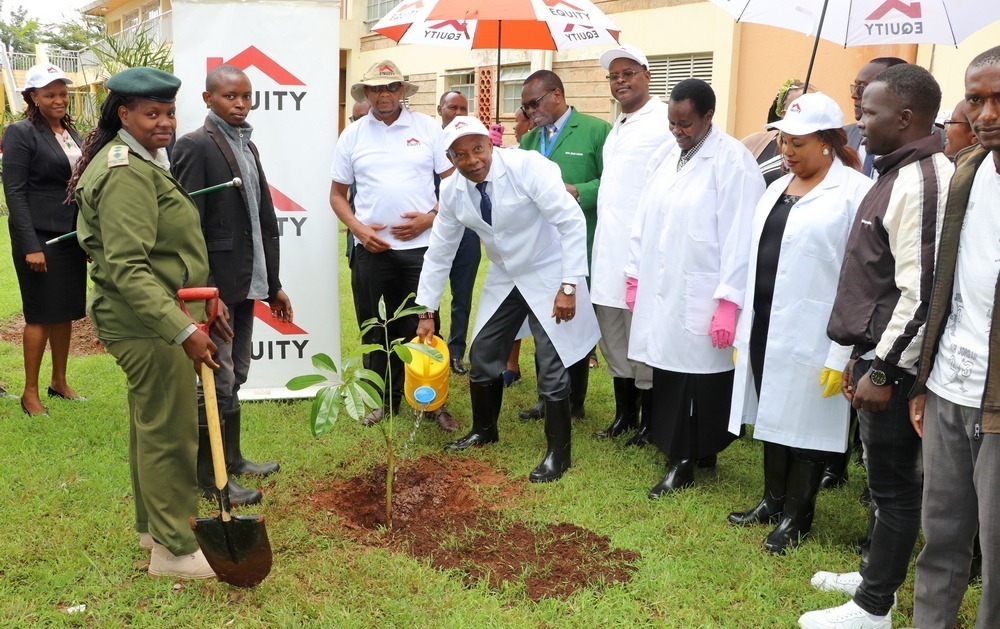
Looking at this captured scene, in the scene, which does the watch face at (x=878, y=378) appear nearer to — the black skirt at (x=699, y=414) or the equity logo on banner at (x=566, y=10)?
the black skirt at (x=699, y=414)

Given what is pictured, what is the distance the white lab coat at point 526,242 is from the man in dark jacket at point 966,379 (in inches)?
84.7

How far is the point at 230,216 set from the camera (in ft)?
14.2

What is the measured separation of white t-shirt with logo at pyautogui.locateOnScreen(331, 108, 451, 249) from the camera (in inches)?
215

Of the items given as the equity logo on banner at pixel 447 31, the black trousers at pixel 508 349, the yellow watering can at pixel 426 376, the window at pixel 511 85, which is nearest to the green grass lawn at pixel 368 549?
the yellow watering can at pixel 426 376

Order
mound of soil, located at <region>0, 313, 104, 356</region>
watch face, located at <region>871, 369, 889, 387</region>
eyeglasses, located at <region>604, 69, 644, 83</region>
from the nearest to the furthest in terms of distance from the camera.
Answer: watch face, located at <region>871, 369, 889, 387</region>, eyeglasses, located at <region>604, 69, 644, 83</region>, mound of soil, located at <region>0, 313, 104, 356</region>

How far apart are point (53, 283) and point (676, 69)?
33.2 ft

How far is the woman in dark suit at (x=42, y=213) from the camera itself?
5.35 metres

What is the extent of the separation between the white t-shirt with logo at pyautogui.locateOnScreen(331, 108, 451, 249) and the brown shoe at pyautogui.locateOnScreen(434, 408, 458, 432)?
1.09 metres

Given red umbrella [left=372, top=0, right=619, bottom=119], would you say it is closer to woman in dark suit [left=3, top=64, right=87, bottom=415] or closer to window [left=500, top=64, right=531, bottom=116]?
woman in dark suit [left=3, top=64, right=87, bottom=415]

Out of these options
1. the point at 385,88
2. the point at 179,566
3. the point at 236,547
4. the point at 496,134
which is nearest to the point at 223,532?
the point at 236,547

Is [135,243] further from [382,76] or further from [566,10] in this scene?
[566,10]

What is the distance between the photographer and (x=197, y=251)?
11.2ft

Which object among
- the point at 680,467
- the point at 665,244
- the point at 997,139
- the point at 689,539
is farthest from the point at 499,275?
the point at 997,139

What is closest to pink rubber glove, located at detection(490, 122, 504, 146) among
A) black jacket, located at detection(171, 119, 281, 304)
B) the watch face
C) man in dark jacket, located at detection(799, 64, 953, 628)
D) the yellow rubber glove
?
black jacket, located at detection(171, 119, 281, 304)
